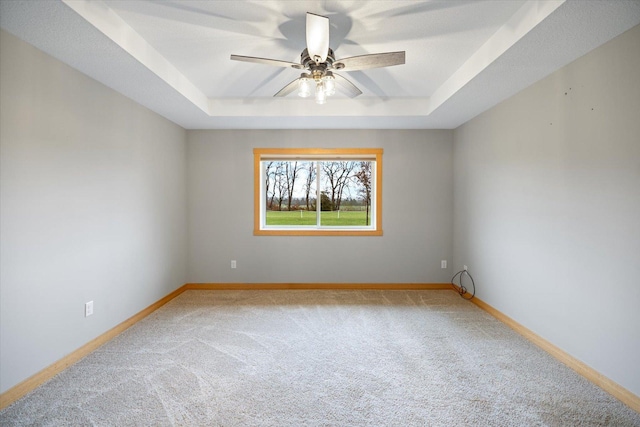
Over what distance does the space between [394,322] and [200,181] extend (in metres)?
3.16

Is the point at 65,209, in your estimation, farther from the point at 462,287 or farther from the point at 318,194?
the point at 462,287

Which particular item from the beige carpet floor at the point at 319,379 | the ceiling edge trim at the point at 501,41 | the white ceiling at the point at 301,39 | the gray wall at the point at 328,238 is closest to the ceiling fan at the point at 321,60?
the white ceiling at the point at 301,39

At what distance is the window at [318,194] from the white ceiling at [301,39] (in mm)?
1277

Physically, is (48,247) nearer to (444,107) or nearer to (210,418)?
(210,418)

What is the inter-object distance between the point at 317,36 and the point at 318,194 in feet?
8.89

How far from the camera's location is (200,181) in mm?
4070

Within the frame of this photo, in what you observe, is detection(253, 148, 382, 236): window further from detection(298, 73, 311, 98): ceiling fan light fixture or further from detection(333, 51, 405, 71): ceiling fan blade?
detection(333, 51, 405, 71): ceiling fan blade

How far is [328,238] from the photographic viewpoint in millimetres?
4094

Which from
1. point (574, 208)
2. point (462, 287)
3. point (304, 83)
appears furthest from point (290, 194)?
point (574, 208)

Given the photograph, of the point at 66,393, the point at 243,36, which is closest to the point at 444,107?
the point at 243,36

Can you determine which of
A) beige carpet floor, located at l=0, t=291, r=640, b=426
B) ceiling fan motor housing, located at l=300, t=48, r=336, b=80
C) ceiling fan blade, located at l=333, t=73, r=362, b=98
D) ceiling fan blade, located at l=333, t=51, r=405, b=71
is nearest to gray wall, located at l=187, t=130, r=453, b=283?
beige carpet floor, located at l=0, t=291, r=640, b=426

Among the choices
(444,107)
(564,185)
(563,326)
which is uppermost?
(444,107)

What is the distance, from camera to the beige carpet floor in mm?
1653

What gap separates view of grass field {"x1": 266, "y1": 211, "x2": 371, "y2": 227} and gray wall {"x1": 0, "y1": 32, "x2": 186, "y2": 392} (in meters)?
1.62
